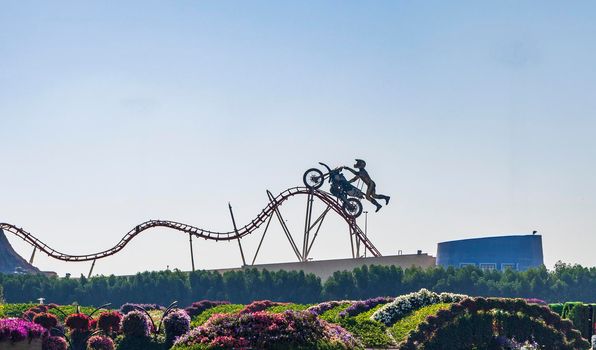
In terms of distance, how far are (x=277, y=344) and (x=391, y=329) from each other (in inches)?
561

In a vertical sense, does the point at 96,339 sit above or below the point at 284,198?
below

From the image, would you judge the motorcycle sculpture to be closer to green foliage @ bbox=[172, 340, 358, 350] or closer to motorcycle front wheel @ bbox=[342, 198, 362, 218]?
motorcycle front wheel @ bbox=[342, 198, 362, 218]

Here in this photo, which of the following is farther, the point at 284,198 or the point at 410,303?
the point at 284,198

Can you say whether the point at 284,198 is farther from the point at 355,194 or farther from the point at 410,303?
the point at 410,303

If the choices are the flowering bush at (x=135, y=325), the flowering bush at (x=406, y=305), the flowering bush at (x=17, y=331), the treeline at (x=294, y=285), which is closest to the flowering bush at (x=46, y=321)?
the flowering bush at (x=135, y=325)

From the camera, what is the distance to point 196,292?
87.4 meters

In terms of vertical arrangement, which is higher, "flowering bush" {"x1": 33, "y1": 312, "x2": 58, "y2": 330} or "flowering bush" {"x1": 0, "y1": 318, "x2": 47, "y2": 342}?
"flowering bush" {"x1": 33, "y1": 312, "x2": 58, "y2": 330}

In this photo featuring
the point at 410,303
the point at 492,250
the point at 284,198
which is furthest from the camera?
the point at 492,250

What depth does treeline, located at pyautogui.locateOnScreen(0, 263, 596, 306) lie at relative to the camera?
83438mm

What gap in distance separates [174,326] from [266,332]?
9220mm

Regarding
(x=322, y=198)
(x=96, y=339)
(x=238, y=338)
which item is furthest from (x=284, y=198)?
(x=238, y=338)

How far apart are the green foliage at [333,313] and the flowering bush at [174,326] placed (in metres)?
8.70

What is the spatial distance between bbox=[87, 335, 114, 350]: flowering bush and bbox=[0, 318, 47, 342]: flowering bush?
391 centimetres

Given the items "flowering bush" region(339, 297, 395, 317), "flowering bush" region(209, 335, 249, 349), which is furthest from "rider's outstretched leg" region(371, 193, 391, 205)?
"flowering bush" region(209, 335, 249, 349)
